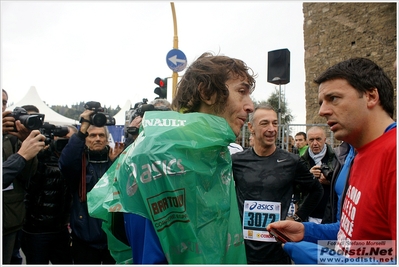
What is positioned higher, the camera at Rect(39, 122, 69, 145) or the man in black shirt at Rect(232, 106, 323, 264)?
the camera at Rect(39, 122, 69, 145)

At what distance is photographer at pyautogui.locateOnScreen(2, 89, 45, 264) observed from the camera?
2.83m

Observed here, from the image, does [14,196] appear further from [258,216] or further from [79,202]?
[258,216]

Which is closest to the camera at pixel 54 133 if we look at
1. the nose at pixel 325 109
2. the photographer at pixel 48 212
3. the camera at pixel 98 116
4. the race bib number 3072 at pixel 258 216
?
the photographer at pixel 48 212

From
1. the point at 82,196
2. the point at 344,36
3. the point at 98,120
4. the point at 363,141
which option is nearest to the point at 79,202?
the point at 82,196

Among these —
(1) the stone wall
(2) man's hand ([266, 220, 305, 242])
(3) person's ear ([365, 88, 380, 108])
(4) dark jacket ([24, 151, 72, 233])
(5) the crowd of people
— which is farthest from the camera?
(1) the stone wall

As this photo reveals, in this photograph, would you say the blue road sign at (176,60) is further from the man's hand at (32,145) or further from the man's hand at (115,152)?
the man's hand at (32,145)

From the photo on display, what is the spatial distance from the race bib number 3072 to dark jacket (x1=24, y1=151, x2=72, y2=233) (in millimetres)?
1899

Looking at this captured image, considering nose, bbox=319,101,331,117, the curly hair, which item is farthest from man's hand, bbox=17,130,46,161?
nose, bbox=319,101,331,117

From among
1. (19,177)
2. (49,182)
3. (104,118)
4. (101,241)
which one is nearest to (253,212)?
(101,241)

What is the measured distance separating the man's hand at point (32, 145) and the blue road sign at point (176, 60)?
5.05m

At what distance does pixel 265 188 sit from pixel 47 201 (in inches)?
88.2

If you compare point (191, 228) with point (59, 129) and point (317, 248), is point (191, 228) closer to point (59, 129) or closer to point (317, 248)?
point (317, 248)

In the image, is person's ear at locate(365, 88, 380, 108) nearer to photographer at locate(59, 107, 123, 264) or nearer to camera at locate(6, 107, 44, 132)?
photographer at locate(59, 107, 123, 264)

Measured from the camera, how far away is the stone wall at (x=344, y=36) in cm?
1039
